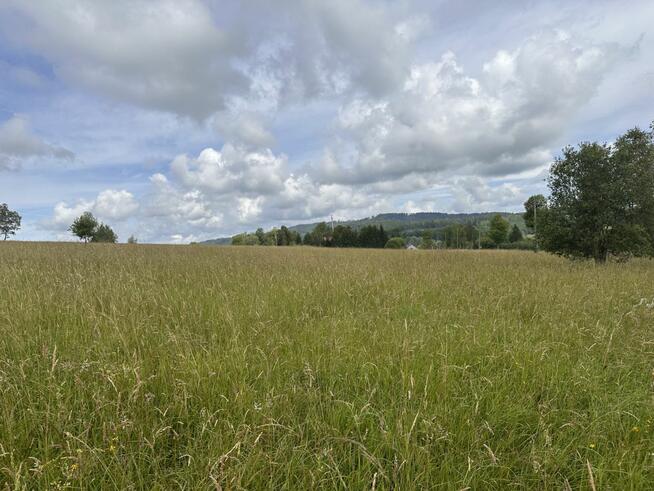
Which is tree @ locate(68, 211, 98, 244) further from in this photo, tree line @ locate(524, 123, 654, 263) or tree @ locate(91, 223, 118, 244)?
tree line @ locate(524, 123, 654, 263)

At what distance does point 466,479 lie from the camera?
1756mm

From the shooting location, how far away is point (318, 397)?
239 centimetres

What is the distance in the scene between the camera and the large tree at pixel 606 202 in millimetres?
12656

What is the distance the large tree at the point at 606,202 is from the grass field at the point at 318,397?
1021cm

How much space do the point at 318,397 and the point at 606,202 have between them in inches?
613

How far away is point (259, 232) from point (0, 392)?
125176 mm

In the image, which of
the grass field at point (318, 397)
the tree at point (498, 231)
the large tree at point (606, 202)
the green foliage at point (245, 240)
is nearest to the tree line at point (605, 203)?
the large tree at point (606, 202)

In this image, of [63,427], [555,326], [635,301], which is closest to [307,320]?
[63,427]

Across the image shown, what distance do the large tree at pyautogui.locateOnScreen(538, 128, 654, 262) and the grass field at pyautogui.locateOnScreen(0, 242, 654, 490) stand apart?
1021cm

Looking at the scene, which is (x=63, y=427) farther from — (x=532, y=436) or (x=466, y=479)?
(x=532, y=436)

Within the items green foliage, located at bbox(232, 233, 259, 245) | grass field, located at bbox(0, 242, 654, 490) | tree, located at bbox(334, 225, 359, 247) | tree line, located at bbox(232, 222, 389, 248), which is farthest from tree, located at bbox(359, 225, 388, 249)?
grass field, located at bbox(0, 242, 654, 490)

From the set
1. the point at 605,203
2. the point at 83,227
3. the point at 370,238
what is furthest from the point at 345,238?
the point at 605,203

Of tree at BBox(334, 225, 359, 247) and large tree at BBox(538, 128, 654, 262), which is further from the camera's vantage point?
tree at BBox(334, 225, 359, 247)

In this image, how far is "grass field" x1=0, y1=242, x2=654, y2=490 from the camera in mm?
1783
